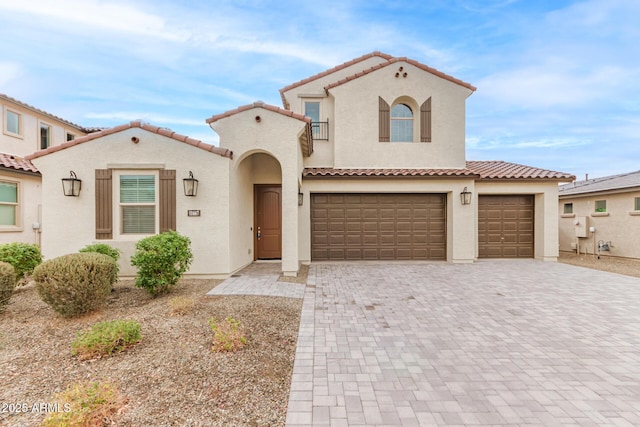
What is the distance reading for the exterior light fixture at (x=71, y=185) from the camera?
6938mm

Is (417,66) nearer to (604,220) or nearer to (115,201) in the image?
(604,220)

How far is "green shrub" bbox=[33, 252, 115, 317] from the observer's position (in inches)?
171

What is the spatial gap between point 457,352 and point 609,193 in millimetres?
14425

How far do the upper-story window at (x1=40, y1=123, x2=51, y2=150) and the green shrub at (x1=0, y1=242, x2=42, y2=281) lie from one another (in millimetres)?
9894

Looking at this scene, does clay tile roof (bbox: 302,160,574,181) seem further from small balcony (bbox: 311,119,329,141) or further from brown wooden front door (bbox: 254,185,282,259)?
small balcony (bbox: 311,119,329,141)

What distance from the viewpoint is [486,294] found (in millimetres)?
6324

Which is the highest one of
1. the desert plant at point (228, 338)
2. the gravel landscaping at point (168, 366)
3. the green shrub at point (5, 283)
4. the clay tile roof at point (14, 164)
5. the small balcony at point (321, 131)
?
the small balcony at point (321, 131)

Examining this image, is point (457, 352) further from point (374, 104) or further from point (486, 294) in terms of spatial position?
point (374, 104)

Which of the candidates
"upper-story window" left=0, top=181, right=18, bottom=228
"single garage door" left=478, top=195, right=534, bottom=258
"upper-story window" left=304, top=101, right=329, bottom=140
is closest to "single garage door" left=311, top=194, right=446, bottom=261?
"single garage door" left=478, top=195, right=534, bottom=258

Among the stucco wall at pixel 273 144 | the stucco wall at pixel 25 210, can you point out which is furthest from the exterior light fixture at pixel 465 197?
the stucco wall at pixel 25 210

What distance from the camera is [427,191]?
10188 millimetres

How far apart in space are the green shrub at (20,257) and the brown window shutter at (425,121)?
12.7 meters

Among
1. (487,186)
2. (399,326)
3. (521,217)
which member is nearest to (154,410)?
(399,326)

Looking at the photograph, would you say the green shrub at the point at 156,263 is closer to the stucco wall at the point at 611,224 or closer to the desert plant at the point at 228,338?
the desert plant at the point at 228,338
